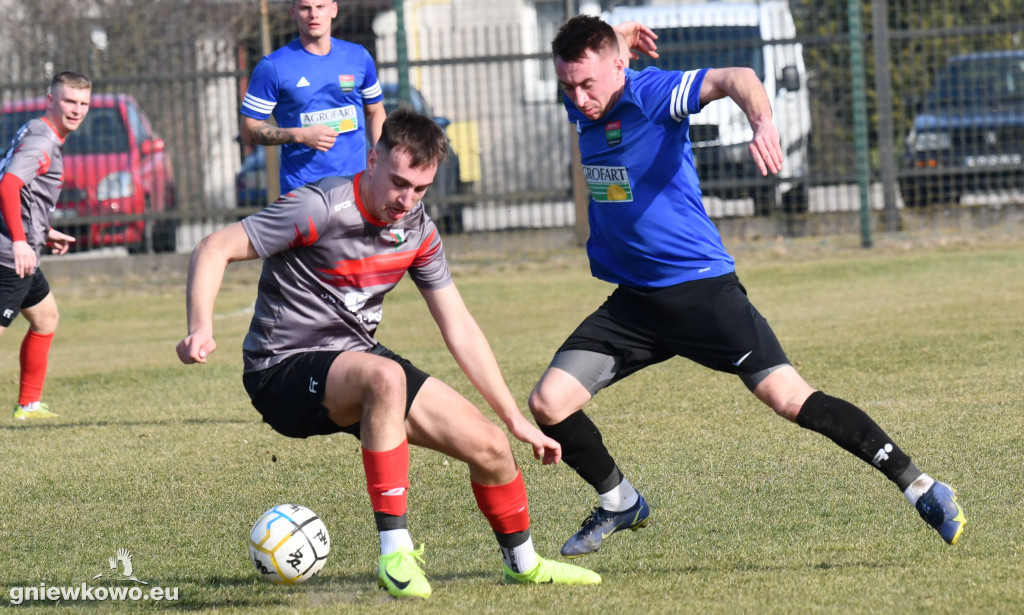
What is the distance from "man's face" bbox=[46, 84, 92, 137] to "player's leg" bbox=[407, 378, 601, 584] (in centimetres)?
397

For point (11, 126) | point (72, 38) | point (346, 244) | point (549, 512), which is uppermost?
point (72, 38)

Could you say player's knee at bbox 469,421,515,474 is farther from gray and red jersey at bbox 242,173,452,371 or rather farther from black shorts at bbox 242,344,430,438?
gray and red jersey at bbox 242,173,452,371

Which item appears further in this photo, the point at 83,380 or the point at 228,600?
the point at 83,380

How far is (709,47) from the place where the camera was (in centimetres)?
1334

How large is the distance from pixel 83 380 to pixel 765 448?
16.5 feet

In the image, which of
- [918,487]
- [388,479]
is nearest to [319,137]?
[388,479]

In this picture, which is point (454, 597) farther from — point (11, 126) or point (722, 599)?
point (11, 126)

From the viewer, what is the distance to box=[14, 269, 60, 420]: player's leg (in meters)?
7.59

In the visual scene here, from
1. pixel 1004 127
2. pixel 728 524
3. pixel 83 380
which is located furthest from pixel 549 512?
pixel 1004 127

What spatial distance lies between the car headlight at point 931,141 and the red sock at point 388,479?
11.1 m

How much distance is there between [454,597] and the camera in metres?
4.02

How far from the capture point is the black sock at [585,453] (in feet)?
15.3

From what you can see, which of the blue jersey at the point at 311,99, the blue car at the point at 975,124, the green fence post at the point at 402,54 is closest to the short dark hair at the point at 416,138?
the blue jersey at the point at 311,99

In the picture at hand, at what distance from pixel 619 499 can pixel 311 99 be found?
3.46 metres
